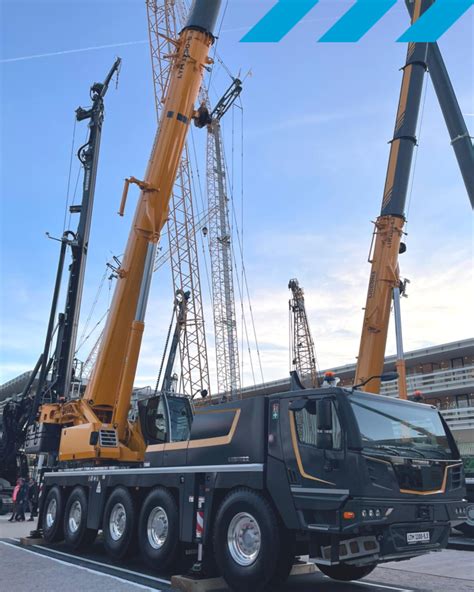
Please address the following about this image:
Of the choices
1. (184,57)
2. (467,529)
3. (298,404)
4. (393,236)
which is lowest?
(467,529)

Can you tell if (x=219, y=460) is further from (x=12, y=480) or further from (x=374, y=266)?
(x=12, y=480)

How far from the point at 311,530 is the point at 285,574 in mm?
1016

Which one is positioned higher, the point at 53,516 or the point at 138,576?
the point at 53,516

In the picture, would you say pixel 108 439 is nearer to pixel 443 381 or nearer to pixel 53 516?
pixel 53 516

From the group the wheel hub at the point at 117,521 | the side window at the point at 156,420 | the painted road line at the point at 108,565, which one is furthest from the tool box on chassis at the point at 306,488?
the side window at the point at 156,420

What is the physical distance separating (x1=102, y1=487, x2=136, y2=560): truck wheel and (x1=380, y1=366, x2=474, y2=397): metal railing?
24406 millimetres

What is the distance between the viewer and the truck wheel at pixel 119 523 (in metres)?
9.86

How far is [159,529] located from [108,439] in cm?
297

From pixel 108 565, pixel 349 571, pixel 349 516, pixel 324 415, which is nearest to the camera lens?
pixel 349 516

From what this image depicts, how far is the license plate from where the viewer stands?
7.07 m

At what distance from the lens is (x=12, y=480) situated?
890 inches

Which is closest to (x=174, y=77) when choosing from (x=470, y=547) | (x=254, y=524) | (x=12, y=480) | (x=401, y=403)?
(x=401, y=403)

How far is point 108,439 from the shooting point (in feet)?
38.5

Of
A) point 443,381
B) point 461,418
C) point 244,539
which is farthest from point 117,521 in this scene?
point 443,381
